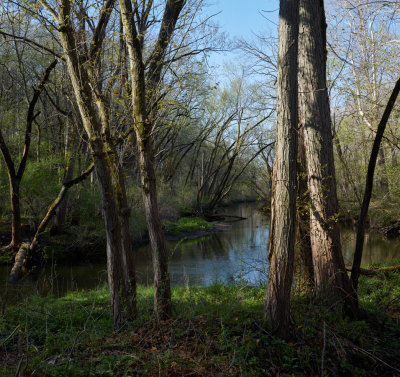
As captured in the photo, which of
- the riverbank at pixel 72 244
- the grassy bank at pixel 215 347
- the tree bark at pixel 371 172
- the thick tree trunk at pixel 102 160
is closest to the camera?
the grassy bank at pixel 215 347

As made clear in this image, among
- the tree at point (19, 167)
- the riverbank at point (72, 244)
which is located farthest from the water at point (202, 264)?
the tree at point (19, 167)

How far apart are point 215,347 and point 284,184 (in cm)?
201

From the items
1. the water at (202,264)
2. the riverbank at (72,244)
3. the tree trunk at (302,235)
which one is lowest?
the water at (202,264)

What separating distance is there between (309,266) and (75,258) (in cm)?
1105

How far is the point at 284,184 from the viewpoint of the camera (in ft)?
13.3

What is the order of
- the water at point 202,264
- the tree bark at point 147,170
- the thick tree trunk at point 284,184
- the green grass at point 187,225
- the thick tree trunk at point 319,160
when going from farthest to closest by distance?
the green grass at point 187,225 < the water at point 202,264 < the thick tree trunk at point 319,160 < the tree bark at point 147,170 < the thick tree trunk at point 284,184

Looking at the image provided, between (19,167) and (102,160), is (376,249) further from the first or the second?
(19,167)

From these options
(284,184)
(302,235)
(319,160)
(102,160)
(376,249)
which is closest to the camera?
(284,184)

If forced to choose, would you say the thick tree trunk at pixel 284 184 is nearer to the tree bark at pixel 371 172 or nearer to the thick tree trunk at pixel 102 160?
the tree bark at pixel 371 172

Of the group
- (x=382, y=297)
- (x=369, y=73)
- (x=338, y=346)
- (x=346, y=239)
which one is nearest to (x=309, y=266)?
(x=346, y=239)

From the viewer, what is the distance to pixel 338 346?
4043 millimetres

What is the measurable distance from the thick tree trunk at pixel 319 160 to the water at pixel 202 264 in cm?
304

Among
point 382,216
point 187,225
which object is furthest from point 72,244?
point 382,216

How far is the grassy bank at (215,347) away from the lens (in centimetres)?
334
